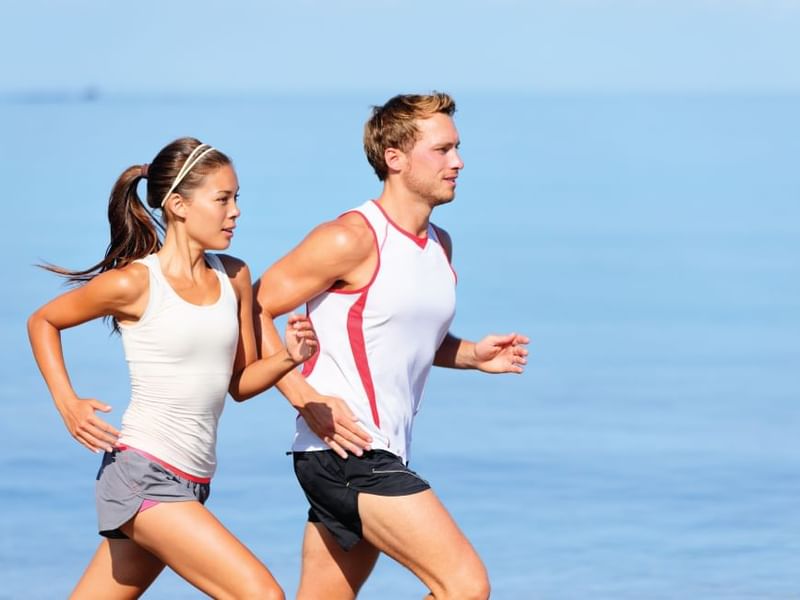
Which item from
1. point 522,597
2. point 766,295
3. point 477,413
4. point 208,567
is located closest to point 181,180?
point 208,567

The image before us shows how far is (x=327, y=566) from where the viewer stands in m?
5.38

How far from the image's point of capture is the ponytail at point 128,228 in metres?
5.04

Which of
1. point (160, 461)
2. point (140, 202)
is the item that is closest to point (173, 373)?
point (160, 461)

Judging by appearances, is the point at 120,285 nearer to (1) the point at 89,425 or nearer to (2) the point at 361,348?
(1) the point at 89,425

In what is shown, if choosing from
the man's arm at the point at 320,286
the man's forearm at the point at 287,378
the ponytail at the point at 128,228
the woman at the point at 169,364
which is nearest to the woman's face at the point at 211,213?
the woman at the point at 169,364

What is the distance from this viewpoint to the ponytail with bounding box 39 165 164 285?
5.04 m

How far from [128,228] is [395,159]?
800 mm

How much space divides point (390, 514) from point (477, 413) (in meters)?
5.45

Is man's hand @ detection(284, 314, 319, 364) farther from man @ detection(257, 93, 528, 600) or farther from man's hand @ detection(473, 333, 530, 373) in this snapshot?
man's hand @ detection(473, 333, 530, 373)

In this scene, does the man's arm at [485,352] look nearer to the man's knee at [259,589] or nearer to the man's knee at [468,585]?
the man's knee at [468,585]

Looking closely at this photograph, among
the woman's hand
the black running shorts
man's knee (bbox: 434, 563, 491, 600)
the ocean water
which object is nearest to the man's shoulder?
the black running shorts

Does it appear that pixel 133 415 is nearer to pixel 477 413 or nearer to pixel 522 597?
pixel 522 597

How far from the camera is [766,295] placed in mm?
16078

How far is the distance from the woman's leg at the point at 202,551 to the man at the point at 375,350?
453 mm
